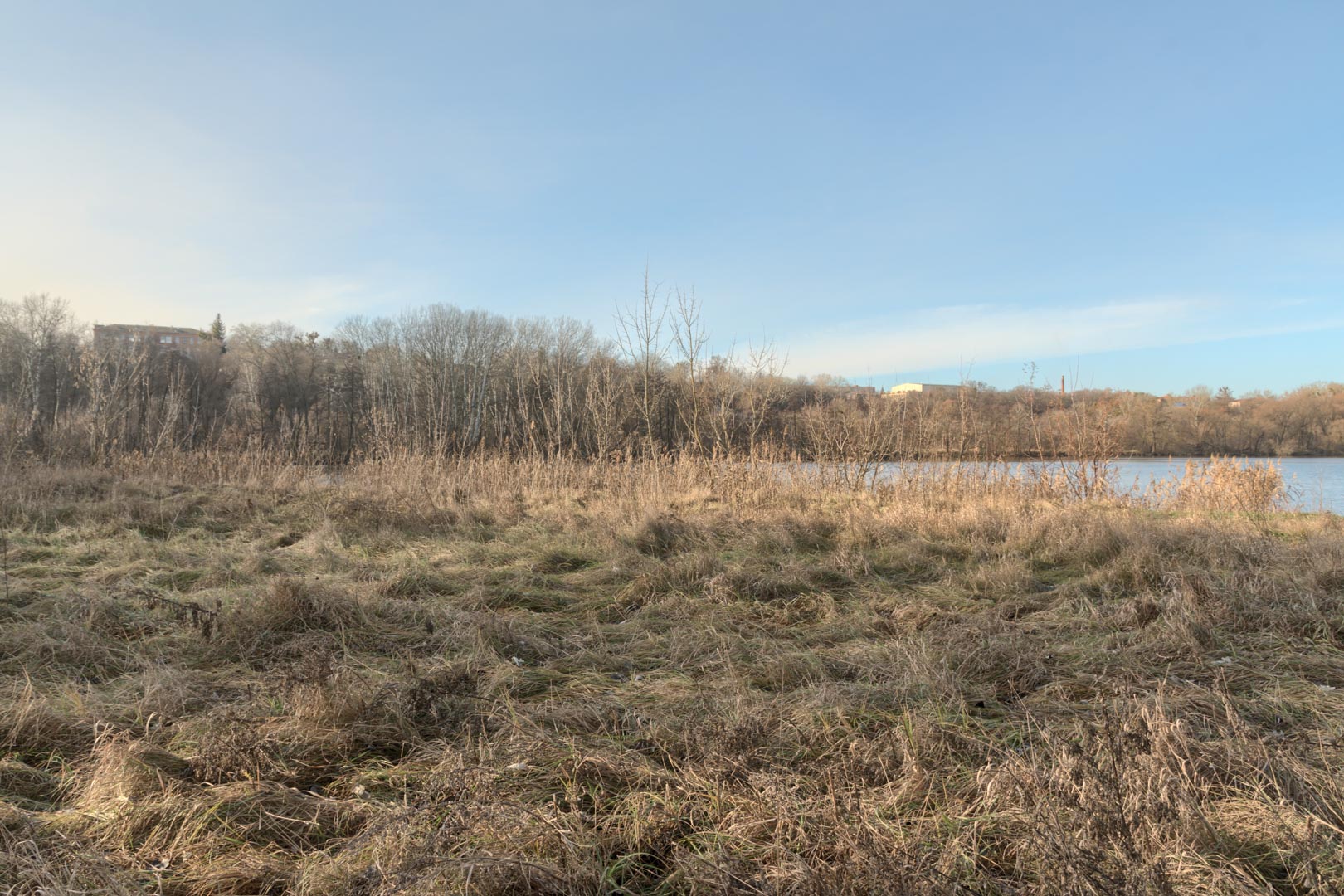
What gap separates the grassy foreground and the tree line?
226 inches

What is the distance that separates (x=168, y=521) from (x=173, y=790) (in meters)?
7.35

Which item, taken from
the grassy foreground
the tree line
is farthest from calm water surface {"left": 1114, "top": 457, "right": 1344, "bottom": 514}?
the grassy foreground

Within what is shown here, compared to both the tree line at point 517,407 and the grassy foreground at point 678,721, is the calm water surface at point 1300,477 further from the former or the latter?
the grassy foreground at point 678,721

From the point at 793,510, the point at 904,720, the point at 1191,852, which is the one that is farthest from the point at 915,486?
the point at 1191,852

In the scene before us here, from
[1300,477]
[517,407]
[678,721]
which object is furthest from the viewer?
[517,407]

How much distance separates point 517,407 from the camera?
31.6 metres

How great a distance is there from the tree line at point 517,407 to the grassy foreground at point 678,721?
5.75 metres

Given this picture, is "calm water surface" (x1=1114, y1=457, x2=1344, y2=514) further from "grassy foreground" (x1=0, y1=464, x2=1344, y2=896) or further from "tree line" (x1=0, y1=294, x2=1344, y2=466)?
"grassy foreground" (x1=0, y1=464, x2=1344, y2=896)

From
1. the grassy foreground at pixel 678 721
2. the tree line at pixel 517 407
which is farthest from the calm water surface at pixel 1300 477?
the grassy foreground at pixel 678 721

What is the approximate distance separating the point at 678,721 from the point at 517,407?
29938mm

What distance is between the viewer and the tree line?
12.2 m

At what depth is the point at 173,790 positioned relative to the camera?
7.12 feet

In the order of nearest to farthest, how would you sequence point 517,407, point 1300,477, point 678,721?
1. point 678,721
2. point 1300,477
3. point 517,407

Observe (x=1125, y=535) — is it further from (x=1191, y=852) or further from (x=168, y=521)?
(x=168, y=521)
